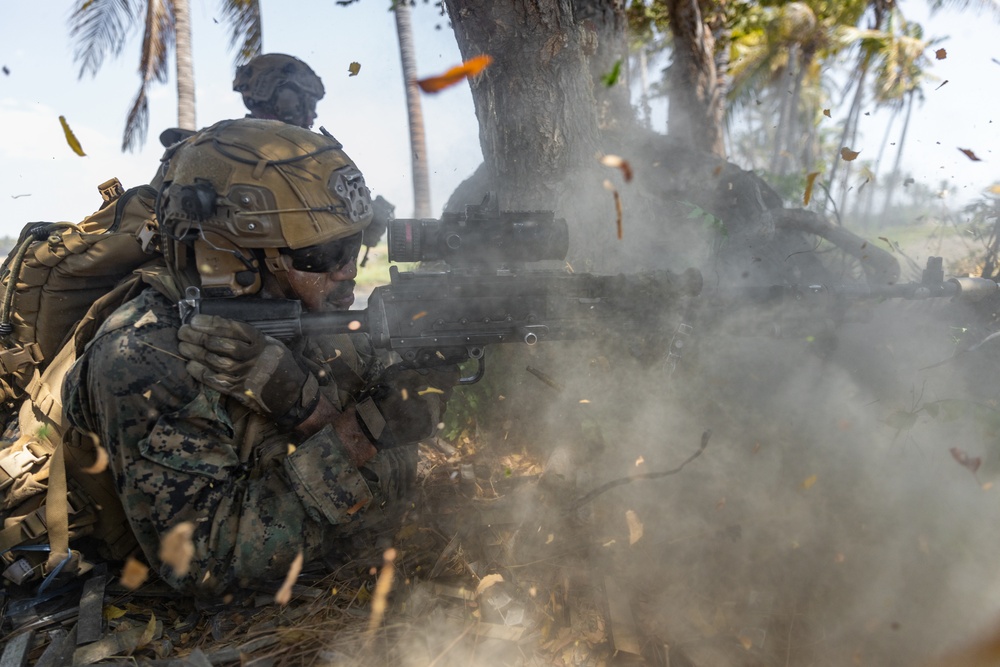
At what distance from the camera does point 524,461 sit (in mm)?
3914

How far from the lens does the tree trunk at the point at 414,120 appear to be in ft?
42.6

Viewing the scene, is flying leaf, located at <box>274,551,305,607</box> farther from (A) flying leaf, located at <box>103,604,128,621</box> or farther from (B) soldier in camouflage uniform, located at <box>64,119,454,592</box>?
(A) flying leaf, located at <box>103,604,128,621</box>

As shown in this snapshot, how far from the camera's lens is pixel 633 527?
10.4ft

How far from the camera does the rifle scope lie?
305cm

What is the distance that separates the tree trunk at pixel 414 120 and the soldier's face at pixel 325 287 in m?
10.2

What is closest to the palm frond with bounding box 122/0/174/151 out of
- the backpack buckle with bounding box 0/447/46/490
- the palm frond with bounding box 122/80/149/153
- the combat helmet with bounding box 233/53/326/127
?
the palm frond with bounding box 122/80/149/153

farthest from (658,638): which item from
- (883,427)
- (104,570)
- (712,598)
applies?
(104,570)

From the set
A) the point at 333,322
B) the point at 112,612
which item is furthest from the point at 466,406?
the point at 112,612

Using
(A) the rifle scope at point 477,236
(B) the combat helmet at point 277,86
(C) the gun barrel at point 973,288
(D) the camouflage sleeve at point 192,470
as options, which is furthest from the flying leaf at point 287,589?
(C) the gun barrel at point 973,288

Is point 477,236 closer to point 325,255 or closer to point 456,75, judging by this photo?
point 325,255

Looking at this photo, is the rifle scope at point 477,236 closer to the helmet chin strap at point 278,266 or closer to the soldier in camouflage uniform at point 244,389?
the soldier in camouflage uniform at point 244,389

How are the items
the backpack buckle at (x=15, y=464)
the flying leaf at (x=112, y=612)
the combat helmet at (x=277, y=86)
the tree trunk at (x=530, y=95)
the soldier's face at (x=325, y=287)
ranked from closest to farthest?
the backpack buckle at (x=15, y=464) → the flying leaf at (x=112, y=612) → the soldier's face at (x=325, y=287) → the tree trunk at (x=530, y=95) → the combat helmet at (x=277, y=86)

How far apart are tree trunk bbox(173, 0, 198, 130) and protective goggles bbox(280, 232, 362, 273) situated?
11825mm

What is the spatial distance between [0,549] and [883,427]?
4865 mm
